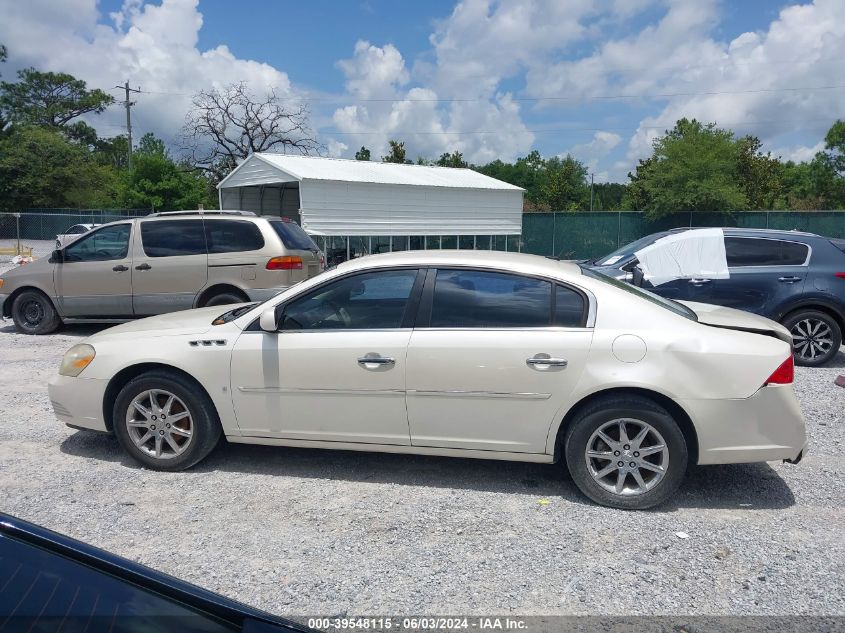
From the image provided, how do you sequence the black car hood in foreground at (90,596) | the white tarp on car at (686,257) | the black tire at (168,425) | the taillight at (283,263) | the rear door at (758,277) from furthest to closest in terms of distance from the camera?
the taillight at (283,263) < the white tarp on car at (686,257) < the rear door at (758,277) < the black tire at (168,425) < the black car hood in foreground at (90,596)

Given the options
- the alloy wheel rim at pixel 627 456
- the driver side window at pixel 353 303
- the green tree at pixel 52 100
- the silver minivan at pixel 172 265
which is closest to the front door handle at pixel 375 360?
the driver side window at pixel 353 303

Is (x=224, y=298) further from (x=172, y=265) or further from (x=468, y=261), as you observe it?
(x=468, y=261)

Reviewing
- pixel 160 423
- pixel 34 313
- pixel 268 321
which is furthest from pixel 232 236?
pixel 268 321

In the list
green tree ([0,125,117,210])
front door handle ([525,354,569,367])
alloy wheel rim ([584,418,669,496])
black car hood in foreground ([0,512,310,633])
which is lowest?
alloy wheel rim ([584,418,669,496])

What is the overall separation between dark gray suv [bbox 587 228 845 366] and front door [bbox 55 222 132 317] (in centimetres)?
765

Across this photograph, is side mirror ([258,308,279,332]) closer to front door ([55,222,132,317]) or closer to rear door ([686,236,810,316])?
front door ([55,222,132,317])

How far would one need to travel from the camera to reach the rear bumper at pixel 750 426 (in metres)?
3.92

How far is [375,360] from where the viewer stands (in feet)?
13.9

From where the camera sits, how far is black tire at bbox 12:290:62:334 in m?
9.77

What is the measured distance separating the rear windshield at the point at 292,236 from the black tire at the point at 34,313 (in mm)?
3609

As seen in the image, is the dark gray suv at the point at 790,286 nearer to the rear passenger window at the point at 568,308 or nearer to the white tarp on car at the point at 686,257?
the white tarp on car at the point at 686,257

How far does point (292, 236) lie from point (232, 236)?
0.84 metres

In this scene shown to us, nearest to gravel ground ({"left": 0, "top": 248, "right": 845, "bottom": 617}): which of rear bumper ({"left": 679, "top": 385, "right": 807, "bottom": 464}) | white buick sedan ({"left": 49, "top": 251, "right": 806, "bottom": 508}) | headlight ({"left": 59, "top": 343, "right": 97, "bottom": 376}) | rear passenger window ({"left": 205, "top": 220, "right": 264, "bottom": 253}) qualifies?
white buick sedan ({"left": 49, "top": 251, "right": 806, "bottom": 508})

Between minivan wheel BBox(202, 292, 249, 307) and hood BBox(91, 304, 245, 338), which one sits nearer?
hood BBox(91, 304, 245, 338)
